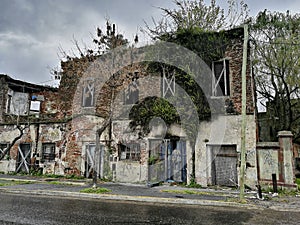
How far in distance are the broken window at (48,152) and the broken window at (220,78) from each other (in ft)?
32.8

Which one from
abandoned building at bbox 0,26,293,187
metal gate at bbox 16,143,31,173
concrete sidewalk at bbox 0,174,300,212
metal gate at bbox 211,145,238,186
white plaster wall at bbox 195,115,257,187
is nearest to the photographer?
concrete sidewalk at bbox 0,174,300,212

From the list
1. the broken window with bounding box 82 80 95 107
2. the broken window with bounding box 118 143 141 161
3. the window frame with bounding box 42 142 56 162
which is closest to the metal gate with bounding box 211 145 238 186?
the broken window with bounding box 118 143 141 161

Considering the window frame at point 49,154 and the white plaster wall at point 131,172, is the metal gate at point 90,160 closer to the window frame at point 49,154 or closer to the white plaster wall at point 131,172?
the white plaster wall at point 131,172

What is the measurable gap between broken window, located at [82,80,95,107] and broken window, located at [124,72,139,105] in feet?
7.81

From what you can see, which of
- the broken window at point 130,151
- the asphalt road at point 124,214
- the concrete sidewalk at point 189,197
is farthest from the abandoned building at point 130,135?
the asphalt road at point 124,214

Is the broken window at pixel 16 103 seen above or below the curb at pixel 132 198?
above

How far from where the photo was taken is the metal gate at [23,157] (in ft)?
55.5

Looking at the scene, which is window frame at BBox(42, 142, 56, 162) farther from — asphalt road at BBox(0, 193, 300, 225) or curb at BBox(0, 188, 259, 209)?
asphalt road at BBox(0, 193, 300, 225)

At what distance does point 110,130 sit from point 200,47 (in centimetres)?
638

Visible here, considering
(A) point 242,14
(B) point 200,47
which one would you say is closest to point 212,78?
(B) point 200,47

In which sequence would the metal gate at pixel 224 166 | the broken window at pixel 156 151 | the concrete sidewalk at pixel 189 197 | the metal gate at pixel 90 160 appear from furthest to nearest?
the metal gate at pixel 90 160, the broken window at pixel 156 151, the metal gate at pixel 224 166, the concrete sidewalk at pixel 189 197

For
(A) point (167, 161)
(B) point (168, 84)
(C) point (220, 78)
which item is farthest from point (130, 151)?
(C) point (220, 78)

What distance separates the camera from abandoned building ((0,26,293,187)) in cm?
1210

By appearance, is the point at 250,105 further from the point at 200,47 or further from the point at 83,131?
the point at 83,131
